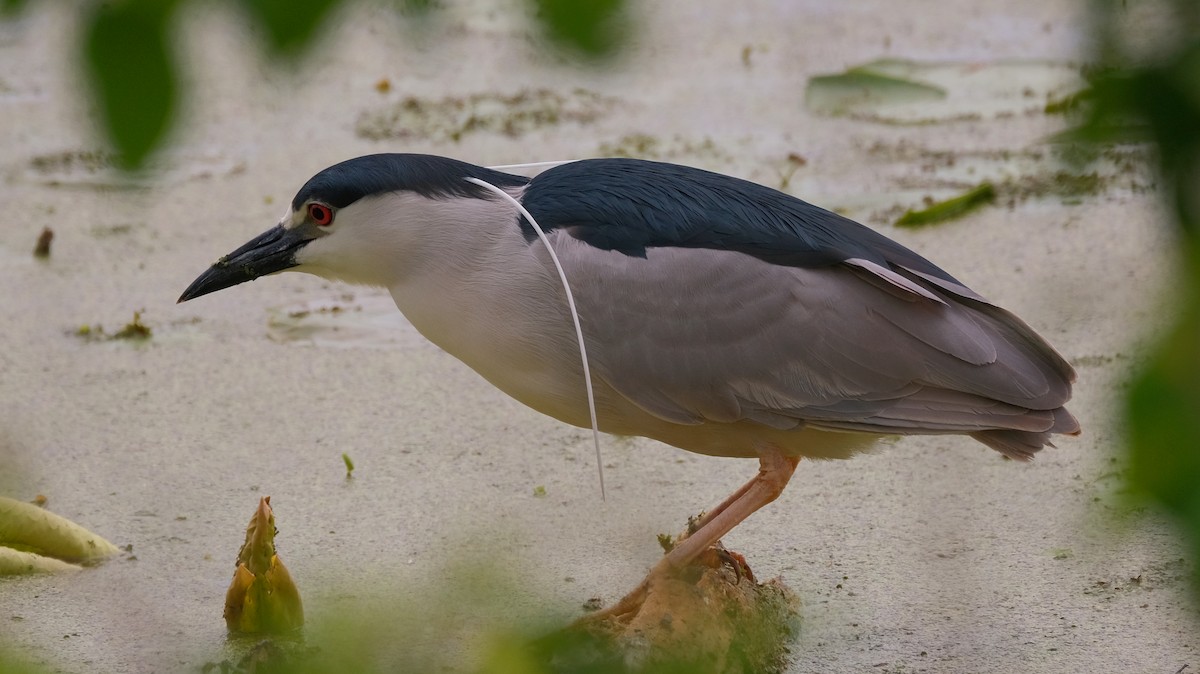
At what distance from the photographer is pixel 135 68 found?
693 mm

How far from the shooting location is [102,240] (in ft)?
12.9

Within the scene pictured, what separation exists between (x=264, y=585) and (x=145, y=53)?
1545 millimetres

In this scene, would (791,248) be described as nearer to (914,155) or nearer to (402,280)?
(402,280)

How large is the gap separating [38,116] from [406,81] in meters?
1.25

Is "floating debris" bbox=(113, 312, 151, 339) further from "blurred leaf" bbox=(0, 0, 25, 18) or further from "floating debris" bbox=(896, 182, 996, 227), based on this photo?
"blurred leaf" bbox=(0, 0, 25, 18)

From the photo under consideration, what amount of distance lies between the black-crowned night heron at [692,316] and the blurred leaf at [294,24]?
136 centimetres

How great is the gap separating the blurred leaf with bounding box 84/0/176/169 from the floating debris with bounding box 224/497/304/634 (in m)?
1.49

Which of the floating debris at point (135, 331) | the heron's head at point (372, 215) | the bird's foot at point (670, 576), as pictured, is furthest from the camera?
the floating debris at point (135, 331)

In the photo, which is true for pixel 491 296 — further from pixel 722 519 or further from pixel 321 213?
pixel 722 519

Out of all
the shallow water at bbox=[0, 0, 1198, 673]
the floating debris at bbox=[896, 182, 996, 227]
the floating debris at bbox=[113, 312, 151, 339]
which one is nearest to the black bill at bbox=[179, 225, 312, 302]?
the shallow water at bbox=[0, 0, 1198, 673]

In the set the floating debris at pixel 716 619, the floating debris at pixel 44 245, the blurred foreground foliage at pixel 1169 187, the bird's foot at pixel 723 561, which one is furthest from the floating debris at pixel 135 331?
the blurred foreground foliage at pixel 1169 187

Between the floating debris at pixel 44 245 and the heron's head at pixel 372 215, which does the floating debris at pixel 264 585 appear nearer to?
the heron's head at pixel 372 215

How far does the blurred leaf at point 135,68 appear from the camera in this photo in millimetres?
686

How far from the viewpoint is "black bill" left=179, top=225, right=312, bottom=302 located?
86.2 inches
